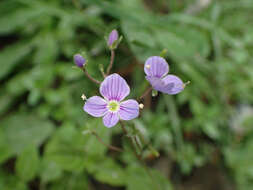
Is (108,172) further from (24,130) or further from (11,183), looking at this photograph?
(24,130)

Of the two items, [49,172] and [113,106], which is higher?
[113,106]

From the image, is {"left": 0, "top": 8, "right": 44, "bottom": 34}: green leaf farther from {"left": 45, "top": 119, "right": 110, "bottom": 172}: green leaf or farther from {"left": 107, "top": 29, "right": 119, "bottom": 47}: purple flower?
{"left": 107, "top": 29, "right": 119, "bottom": 47}: purple flower

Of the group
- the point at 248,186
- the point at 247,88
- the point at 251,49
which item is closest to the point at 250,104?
the point at 247,88

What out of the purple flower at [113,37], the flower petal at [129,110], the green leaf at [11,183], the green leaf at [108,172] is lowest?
the green leaf at [11,183]

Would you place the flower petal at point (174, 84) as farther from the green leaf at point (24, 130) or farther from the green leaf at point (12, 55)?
the green leaf at point (12, 55)

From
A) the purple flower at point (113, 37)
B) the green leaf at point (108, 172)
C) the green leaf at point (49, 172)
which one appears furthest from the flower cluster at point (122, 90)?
the green leaf at point (49, 172)

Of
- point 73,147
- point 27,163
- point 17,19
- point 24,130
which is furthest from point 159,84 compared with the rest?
point 17,19
